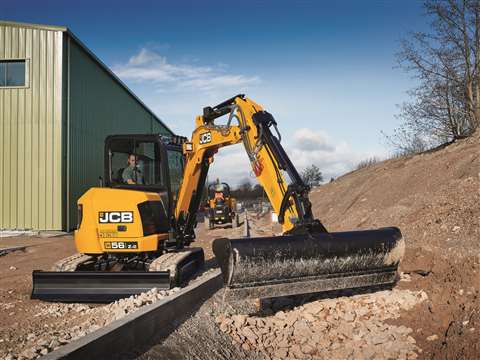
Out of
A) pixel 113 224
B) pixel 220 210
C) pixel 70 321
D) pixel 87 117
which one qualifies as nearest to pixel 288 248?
pixel 70 321

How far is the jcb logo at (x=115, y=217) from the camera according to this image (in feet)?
22.0

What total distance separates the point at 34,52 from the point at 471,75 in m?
15.1

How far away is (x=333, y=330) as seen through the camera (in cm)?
488

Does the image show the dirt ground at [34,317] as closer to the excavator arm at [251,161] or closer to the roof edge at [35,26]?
the excavator arm at [251,161]

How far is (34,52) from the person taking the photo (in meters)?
17.5

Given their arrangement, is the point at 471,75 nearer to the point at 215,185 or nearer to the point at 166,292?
the point at 166,292

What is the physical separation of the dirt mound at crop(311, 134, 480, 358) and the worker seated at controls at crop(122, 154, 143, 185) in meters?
4.22

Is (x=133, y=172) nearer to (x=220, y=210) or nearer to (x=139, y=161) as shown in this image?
(x=139, y=161)

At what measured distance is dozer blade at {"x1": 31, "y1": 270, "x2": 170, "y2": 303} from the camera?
20.5 ft

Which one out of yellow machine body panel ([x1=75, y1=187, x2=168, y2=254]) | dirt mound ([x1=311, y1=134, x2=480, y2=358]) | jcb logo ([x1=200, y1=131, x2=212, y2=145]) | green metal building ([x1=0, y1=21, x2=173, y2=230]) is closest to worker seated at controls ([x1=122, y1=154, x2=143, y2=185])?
yellow machine body panel ([x1=75, y1=187, x2=168, y2=254])

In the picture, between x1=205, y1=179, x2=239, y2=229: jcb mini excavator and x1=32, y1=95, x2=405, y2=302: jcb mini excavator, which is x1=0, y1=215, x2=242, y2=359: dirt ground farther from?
x1=205, y1=179, x2=239, y2=229: jcb mini excavator

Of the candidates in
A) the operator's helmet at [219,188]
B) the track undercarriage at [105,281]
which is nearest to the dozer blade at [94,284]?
the track undercarriage at [105,281]

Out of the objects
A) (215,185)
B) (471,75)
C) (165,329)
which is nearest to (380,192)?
(471,75)

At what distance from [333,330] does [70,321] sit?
10.2 feet
